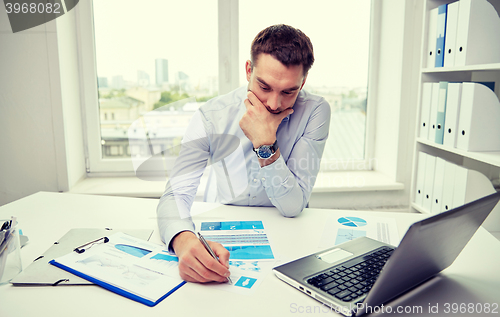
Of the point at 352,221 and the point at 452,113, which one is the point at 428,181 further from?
the point at 352,221

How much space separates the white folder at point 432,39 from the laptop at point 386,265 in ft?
4.67

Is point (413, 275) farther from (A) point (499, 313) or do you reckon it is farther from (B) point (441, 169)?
(B) point (441, 169)

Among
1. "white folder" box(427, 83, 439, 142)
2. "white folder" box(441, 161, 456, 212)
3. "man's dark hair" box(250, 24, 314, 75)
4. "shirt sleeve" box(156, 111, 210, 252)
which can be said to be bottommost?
"white folder" box(441, 161, 456, 212)

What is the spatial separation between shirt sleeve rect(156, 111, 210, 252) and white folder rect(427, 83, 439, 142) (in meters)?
1.24

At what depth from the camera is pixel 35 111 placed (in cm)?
204

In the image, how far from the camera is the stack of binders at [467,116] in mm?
1604

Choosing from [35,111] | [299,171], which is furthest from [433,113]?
[35,111]

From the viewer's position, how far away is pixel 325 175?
2.46 metres

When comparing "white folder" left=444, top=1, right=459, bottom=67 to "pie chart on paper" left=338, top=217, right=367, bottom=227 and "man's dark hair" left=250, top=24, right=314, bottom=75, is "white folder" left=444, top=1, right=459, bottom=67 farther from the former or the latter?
"pie chart on paper" left=338, top=217, right=367, bottom=227

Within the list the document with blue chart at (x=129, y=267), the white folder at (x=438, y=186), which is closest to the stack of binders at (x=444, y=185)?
the white folder at (x=438, y=186)

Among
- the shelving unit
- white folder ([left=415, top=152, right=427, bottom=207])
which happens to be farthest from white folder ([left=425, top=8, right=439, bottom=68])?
white folder ([left=415, top=152, right=427, bottom=207])

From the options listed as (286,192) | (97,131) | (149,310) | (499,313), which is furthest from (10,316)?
(97,131)

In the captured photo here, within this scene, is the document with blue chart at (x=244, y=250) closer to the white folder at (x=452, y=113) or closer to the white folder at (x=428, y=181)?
the white folder at (x=452, y=113)

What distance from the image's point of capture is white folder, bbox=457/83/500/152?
1596mm
